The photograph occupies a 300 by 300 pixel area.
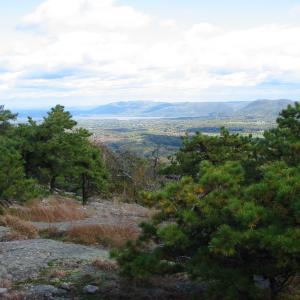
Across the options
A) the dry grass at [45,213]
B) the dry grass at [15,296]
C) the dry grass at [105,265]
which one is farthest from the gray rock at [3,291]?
the dry grass at [45,213]

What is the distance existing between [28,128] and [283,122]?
16.6m

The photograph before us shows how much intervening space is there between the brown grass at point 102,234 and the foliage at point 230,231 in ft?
17.2

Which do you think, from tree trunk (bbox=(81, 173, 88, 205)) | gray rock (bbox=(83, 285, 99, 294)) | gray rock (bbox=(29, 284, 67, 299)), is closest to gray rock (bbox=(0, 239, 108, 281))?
gray rock (bbox=(29, 284, 67, 299))

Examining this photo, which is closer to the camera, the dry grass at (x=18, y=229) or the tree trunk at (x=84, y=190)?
the dry grass at (x=18, y=229)

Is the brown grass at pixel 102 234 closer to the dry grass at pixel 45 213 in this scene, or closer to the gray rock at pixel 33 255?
the gray rock at pixel 33 255

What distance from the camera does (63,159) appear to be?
87.0 feet

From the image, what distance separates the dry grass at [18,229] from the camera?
48.3 feet

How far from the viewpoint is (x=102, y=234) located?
15.2m

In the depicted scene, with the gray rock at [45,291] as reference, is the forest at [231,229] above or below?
above

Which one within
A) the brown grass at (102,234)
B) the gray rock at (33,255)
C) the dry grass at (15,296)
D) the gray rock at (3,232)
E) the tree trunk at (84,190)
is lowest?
the tree trunk at (84,190)

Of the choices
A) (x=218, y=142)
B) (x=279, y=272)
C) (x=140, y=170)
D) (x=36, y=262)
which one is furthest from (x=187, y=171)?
(x=140, y=170)

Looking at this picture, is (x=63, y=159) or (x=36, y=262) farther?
(x=63, y=159)

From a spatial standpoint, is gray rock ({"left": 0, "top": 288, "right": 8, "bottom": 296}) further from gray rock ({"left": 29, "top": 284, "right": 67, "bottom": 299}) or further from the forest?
the forest

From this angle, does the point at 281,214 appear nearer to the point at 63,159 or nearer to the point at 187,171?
the point at 187,171
